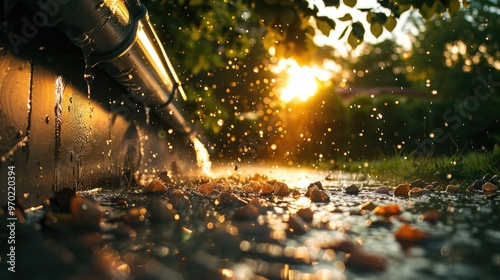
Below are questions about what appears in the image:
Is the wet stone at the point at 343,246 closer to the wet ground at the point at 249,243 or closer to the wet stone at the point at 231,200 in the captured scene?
the wet ground at the point at 249,243

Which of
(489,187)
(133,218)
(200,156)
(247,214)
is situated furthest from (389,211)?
(200,156)

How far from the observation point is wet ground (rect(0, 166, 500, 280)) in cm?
109

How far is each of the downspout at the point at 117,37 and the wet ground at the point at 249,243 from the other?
31.0 inches

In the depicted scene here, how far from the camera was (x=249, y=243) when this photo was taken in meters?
1.46

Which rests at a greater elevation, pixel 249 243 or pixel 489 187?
pixel 489 187

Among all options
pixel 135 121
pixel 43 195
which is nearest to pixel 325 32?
pixel 43 195

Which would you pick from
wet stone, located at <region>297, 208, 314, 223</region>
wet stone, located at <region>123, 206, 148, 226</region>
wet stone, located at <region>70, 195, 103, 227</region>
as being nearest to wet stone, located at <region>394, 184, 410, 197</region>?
wet stone, located at <region>297, 208, 314, 223</region>

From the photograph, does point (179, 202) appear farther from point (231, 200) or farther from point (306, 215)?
point (306, 215)

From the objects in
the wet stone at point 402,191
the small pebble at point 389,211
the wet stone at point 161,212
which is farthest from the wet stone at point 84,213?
the wet stone at point 402,191

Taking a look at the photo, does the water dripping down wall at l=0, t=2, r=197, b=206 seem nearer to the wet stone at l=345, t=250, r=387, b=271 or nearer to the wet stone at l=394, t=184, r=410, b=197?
the wet stone at l=345, t=250, r=387, b=271

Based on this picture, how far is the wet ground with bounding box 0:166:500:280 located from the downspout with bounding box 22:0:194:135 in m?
0.79

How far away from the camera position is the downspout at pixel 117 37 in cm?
206

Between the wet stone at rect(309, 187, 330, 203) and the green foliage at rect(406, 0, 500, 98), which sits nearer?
the wet stone at rect(309, 187, 330, 203)

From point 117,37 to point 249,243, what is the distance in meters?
1.63
